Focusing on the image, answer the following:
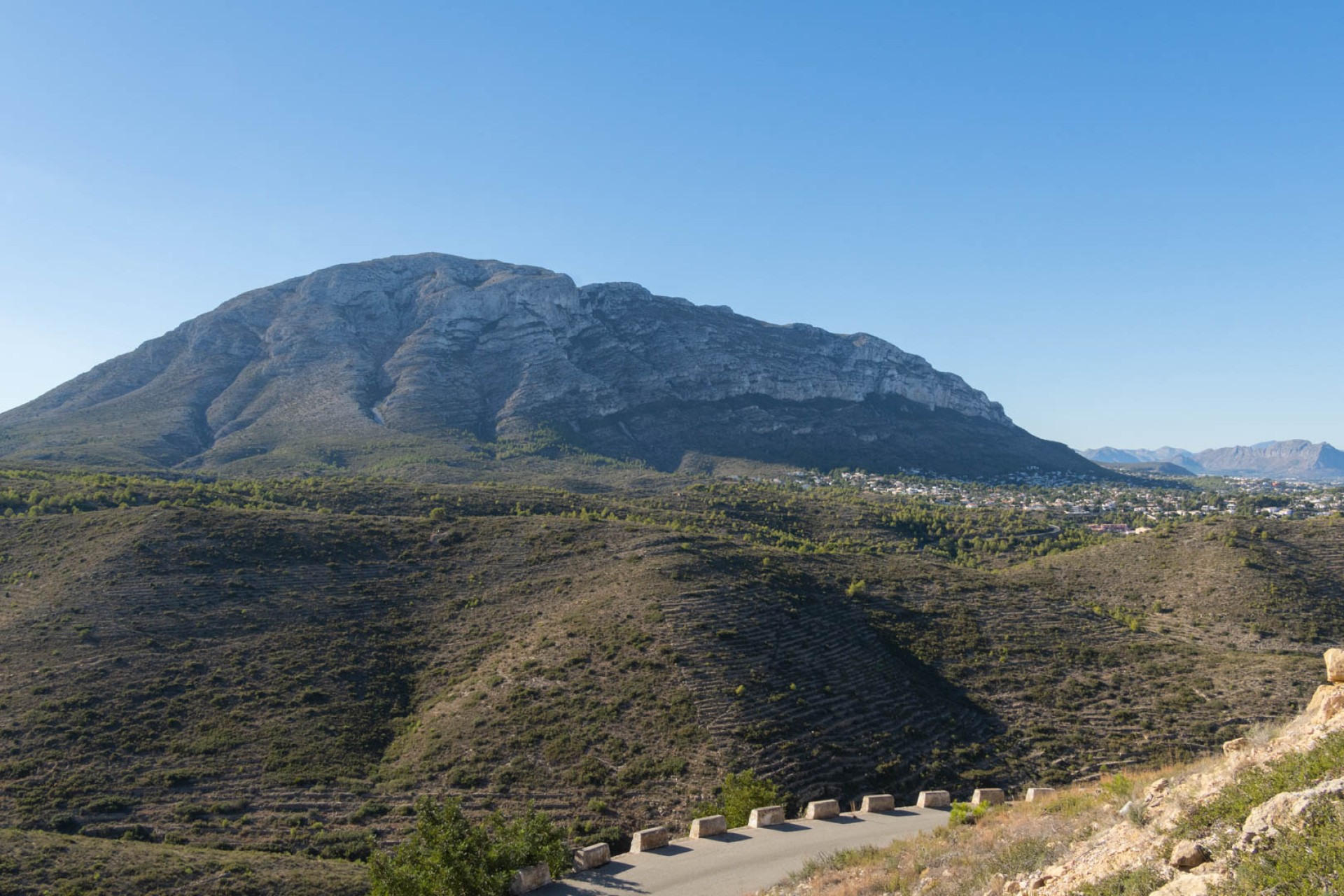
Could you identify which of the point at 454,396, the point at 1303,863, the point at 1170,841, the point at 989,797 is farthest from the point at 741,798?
the point at 454,396

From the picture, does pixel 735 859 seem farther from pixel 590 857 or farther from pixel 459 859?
pixel 459 859

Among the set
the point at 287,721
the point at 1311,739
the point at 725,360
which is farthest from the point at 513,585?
the point at 725,360

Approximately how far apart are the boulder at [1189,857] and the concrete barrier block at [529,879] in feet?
40.4

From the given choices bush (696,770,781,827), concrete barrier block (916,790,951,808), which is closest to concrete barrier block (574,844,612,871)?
bush (696,770,781,827)

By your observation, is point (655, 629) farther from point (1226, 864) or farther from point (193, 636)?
point (1226, 864)

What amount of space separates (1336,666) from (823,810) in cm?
1276

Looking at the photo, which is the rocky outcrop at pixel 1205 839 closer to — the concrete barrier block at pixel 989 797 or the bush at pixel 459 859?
the concrete barrier block at pixel 989 797

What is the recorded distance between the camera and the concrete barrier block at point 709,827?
62.1 feet

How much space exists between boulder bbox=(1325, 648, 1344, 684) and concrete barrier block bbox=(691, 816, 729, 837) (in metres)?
13.6

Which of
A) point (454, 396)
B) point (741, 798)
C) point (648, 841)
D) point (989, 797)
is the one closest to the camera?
point (648, 841)

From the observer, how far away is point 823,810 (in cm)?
2061

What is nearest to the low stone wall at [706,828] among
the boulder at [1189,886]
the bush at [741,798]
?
the bush at [741,798]

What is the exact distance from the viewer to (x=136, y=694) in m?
32.1

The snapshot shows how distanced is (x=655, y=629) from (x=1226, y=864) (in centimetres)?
3180
